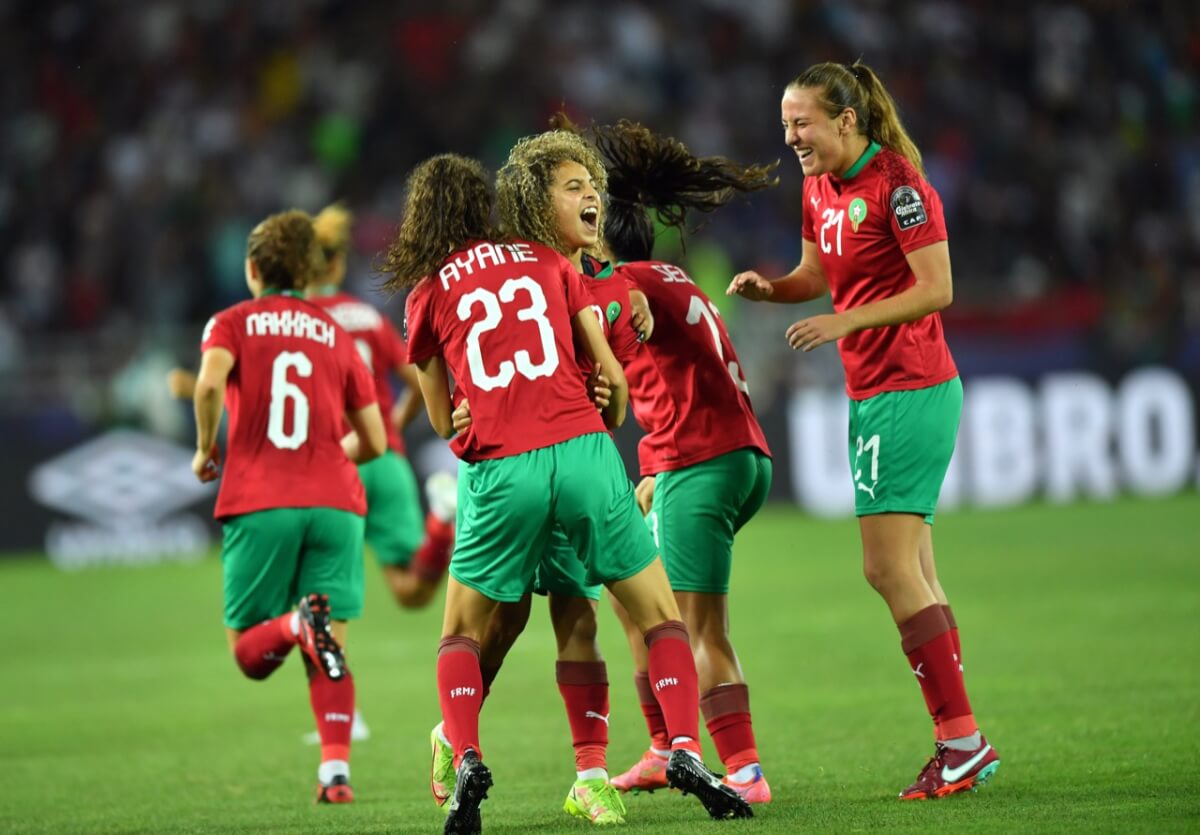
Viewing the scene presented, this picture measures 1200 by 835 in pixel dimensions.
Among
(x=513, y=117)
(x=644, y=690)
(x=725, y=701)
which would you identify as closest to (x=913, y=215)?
(x=725, y=701)

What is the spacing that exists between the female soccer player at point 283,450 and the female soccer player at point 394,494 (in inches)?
78.6

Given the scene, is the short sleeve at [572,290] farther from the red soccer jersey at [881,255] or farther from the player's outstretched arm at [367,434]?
the player's outstretched arm at [367,434]

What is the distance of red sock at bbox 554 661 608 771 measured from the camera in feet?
18.2

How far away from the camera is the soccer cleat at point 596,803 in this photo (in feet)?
17.3

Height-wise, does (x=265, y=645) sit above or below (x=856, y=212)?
below

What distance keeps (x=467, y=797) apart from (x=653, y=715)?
1.40 metres

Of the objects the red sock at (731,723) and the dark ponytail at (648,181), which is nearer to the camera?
the red sock at (731,723)

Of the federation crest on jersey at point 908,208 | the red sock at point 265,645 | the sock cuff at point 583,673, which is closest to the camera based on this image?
the federation crest on jersey at point 908,208

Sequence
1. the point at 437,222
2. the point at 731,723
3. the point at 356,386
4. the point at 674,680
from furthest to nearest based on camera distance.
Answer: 1. the point at 356,386
2. the point at 731,723
3. the point at 437,222
4. the point at 674,680

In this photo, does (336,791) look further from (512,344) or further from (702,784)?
(512,344)

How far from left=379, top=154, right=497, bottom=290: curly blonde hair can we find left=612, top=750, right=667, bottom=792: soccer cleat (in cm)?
189

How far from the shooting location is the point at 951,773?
5.49 meters

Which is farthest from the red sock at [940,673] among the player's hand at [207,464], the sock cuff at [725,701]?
the player's hand at [207,464]

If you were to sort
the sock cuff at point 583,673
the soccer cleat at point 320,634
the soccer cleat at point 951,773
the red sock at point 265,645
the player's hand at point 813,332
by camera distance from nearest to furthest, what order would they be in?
the player's hand at point 813,332 < the soccer cleat at point 951,773 < the sock cuff at point 583,673 < the soccer cleat at point 320,634 < the red sock at point 265,645
